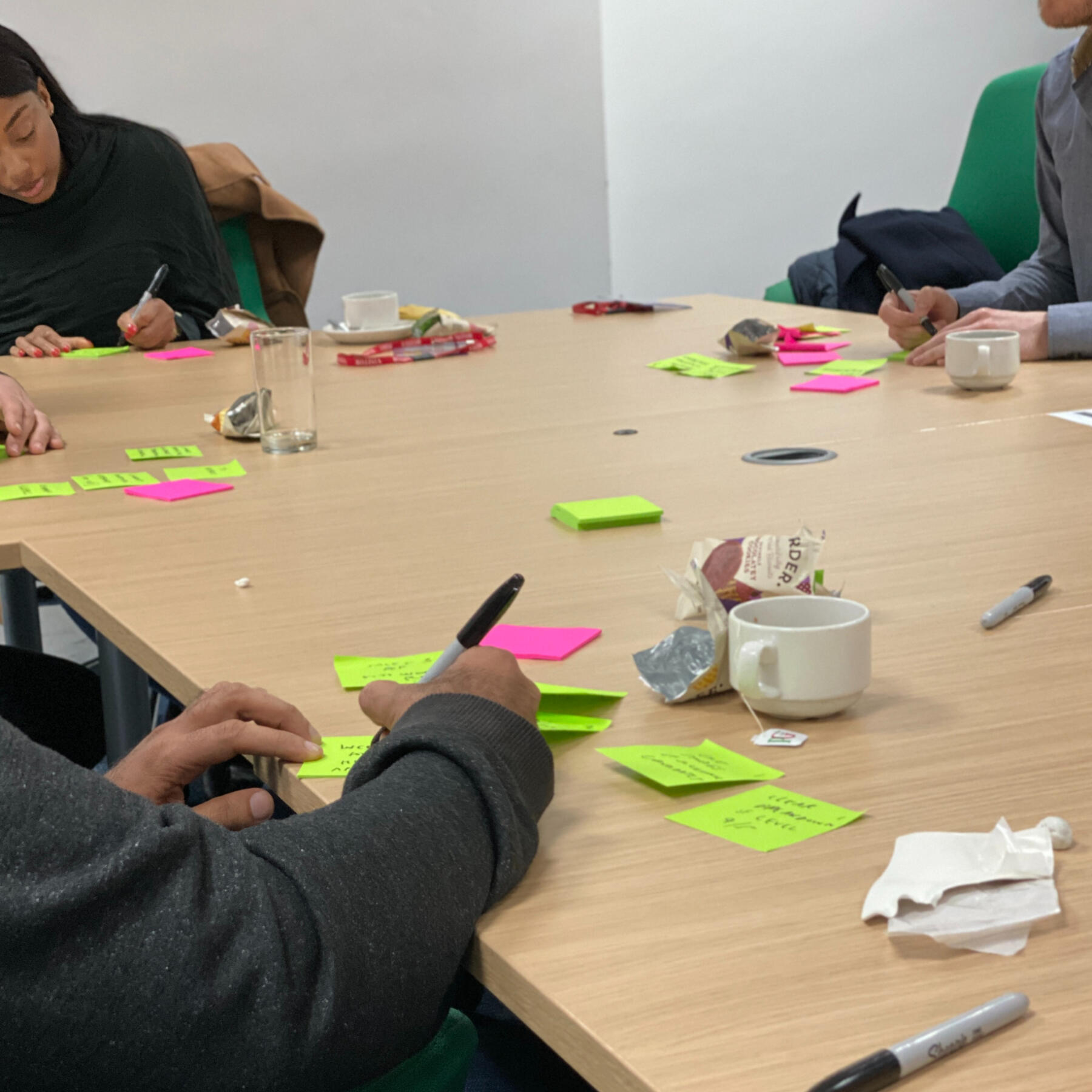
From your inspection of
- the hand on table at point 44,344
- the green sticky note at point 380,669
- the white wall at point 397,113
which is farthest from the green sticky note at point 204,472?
the white wall at point 397,113

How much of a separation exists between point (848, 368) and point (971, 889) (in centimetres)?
148

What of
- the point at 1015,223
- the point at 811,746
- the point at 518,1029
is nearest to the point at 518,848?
the point at 811,746

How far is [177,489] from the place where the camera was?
1446mm

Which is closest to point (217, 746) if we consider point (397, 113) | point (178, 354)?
point (178, 354)

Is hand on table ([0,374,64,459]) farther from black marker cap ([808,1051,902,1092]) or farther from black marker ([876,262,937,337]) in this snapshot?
black marker cap ([808,1051,902,1092])

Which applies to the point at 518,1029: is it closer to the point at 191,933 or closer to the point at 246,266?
the point at 191,933

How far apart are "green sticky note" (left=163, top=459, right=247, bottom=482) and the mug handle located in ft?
2.90

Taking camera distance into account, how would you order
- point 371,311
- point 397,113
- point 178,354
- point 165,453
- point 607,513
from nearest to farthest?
point 607,513
point 165,453
point 178,354
point 371,311
point 397,113

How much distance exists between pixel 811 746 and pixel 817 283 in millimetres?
3074

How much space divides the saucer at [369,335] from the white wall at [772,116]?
2372mm

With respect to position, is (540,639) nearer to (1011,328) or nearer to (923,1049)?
(923,1049)

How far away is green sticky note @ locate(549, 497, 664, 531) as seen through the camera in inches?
48.2

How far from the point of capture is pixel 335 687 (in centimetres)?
88

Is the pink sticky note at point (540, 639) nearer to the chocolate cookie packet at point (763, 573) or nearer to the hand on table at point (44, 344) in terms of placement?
the chocolate cookie packet at point (763, 573)
